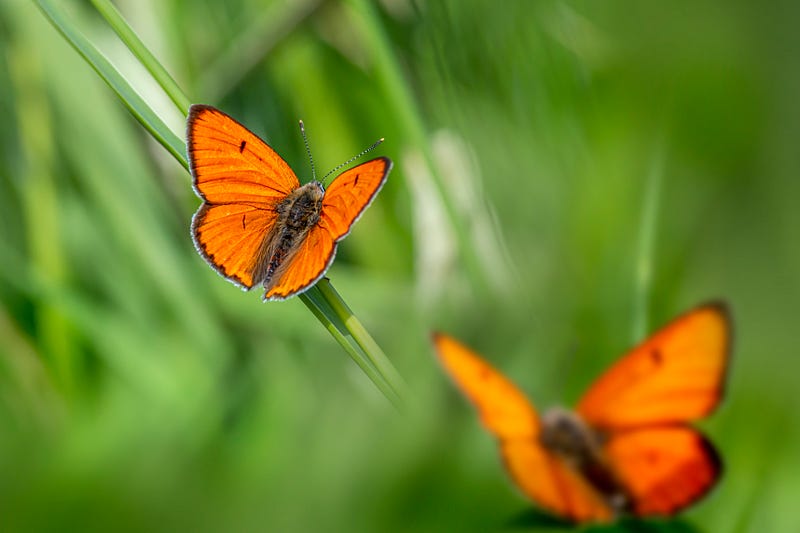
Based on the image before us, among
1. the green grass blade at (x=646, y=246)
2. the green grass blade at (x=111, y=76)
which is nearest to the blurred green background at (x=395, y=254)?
the green grass blade at (x=646, y=246)

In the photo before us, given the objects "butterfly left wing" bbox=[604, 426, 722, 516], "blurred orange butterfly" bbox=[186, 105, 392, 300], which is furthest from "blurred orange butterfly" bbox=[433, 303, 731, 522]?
"blurred orange butterfly" bbox=[186, 105, 392, 300]

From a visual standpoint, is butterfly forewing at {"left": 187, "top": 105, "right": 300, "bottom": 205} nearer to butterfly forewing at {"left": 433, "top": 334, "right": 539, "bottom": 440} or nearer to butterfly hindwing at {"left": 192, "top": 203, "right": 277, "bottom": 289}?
butterfly hindwing at {"left": 192, "top": 203, "right": 277, "bottom": 289}

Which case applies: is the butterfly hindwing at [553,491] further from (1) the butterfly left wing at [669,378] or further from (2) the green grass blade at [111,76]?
(2) the green grass blade at [111,76]

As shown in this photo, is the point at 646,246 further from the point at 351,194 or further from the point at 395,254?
the point at 395,254

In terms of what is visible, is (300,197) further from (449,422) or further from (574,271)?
(449,422)

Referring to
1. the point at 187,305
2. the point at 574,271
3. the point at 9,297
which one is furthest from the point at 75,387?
the point at 574,271
